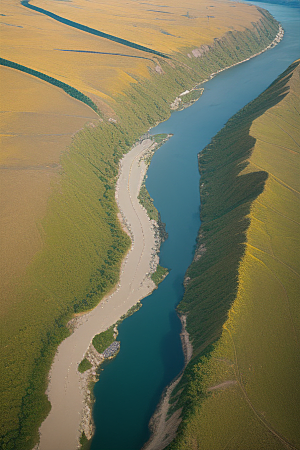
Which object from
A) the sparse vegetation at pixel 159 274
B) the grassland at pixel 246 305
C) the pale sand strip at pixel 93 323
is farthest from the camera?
the sparse vegetation at pixel 159 274

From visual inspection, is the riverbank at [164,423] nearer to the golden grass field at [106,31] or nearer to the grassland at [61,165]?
the grassland at [61,165]

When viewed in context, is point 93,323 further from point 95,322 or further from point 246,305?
point 246,305

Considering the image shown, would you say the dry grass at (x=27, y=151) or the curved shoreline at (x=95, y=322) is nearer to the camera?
the curved shoreline at (x=95, y=322)

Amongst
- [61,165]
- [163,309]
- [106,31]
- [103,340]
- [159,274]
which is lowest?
[103,340]

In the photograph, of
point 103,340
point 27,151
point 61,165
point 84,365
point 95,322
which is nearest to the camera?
point 84,365

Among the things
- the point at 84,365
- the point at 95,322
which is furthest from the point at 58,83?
the point at 84,365

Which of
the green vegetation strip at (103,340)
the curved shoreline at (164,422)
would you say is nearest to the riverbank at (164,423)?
the curved shoreline at (164,422)

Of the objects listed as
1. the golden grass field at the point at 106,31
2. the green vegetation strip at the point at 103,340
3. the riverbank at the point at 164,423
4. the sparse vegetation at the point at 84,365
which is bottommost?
the sparse vegetation at the point at 84,365
